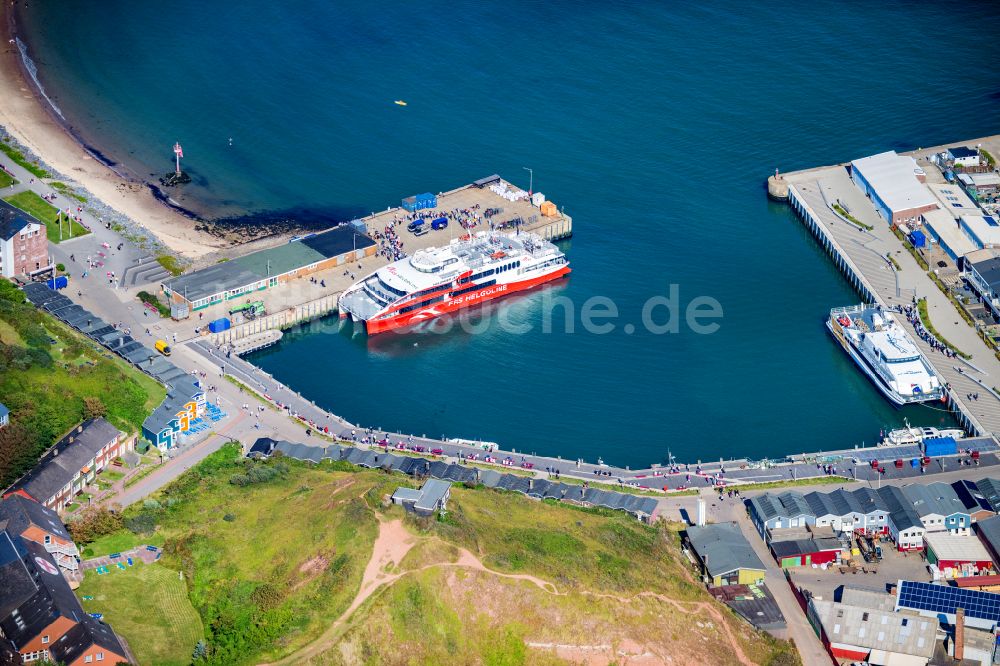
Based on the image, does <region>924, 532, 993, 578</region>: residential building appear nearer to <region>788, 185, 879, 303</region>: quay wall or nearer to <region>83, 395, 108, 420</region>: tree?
<region>788, 185, 879, 303</region>: quay wall

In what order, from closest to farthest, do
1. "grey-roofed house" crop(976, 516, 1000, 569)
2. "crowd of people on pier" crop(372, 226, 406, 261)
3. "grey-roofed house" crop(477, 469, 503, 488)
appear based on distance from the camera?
"grey-roofed house" crop(976, 516, 1000, 569)
"grey-roofed house" crop(477, 469, 503, 488)
"crowd of people on pier" crop(372, 226, 406, 261)

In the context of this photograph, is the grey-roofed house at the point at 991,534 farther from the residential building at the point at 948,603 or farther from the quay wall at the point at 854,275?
the quay wall at the point at 854,275

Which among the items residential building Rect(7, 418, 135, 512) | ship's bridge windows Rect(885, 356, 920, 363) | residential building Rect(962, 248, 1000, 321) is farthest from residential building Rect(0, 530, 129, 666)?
residential building Rect(962, 248, 1000, 321)

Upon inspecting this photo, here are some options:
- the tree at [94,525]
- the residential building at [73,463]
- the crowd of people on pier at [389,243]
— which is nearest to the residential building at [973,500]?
the crowd of people on pier at [389,243]

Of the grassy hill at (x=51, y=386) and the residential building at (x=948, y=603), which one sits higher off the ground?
the grassy hill at (x=51, y=386)

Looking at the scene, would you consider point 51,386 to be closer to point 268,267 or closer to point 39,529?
point 39,529

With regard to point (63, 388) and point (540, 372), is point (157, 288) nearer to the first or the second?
point (63, 388)
